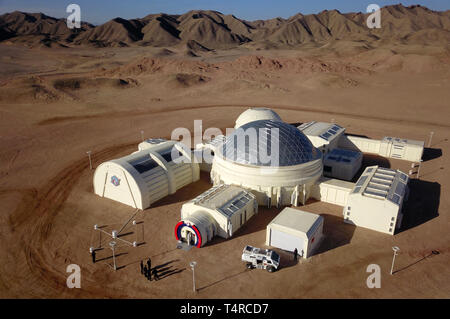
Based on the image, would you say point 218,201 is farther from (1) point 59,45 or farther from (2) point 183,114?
(1) point 59,45

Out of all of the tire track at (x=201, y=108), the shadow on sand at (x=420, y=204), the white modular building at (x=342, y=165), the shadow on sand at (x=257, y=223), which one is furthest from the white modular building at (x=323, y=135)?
the tire track at (x=201, y=108)

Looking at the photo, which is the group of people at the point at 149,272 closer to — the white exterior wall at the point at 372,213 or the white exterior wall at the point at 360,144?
the white exterior wall at the point at 372,213

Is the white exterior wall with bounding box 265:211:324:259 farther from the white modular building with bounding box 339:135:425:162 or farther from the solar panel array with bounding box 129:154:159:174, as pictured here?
the white modular building with bounding box 339:135:425:162

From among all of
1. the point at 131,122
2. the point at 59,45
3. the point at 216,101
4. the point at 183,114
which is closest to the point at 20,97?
the point at 131,122

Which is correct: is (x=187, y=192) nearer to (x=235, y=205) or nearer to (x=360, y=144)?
(x=235, y=205)

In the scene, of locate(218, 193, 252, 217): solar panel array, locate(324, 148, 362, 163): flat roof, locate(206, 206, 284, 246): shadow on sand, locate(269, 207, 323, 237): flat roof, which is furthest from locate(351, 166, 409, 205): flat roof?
locate(218, 193, 252, 217): solar panel array
